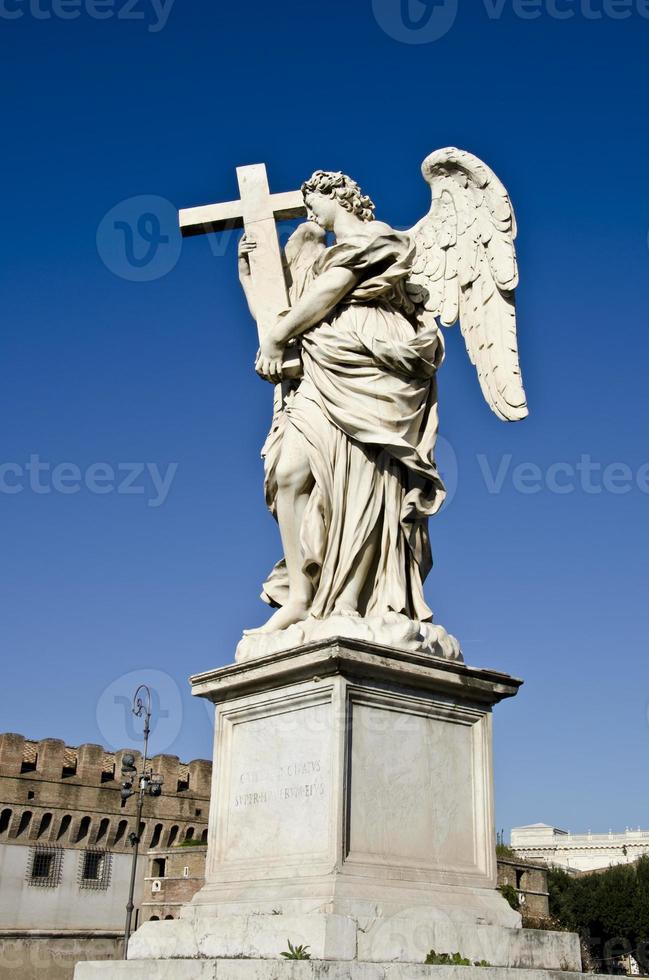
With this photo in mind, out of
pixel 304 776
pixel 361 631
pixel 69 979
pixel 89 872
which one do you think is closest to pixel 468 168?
pixel 361 631

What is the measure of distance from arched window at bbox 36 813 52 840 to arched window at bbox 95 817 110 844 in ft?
8.78

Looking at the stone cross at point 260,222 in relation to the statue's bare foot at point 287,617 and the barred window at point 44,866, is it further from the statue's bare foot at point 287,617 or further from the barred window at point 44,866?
the barred window at point 44,866

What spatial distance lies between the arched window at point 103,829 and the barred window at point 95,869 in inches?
23.5

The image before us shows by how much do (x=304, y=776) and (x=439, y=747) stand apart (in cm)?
73

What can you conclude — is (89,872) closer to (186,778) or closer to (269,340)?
(186,778)

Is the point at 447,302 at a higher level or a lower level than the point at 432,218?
lower

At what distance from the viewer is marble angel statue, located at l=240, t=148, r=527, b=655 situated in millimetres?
5523

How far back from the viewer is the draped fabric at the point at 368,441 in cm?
552

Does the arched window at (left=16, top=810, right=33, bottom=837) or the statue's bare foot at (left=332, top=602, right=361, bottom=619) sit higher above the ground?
the arched window at (left=16, top=810, right=33, bottom=837)

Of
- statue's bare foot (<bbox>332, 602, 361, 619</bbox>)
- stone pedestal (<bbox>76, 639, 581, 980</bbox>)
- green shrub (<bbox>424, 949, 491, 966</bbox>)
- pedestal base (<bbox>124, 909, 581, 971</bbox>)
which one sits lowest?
green shrub (<bbox>424, 949, 491, 966</bbox>)

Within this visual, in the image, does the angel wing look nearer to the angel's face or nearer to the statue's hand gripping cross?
the angel's face

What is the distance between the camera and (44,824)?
44.8 metres

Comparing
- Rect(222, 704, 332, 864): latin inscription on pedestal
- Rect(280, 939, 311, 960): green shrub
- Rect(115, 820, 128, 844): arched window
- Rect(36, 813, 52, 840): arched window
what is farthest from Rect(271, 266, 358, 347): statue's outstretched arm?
Rect(115, 820, 128, 844): arched window

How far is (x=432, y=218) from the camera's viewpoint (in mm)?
7152
